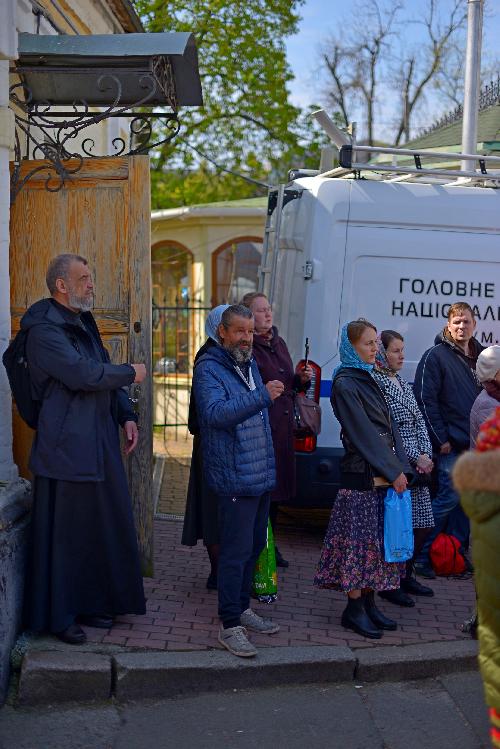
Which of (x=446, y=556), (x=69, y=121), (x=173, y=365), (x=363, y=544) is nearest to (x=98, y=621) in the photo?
(x=363, y=544)

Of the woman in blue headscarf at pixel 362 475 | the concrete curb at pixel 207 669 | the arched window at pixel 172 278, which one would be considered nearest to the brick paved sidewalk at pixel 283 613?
the concrete curb at pixel 207 669

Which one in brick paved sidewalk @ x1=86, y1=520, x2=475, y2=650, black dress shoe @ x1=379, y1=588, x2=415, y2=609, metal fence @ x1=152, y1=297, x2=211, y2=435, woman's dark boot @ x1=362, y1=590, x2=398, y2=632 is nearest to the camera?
brick paved sidewalk @ x1=86, y1=520, x2=475, y2=650

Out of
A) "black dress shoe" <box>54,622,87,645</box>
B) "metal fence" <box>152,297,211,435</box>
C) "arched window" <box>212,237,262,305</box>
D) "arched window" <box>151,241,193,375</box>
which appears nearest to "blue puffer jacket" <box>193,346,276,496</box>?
"black dress shoe" <box>54,622,87,645</box>

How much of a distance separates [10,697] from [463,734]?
210cm

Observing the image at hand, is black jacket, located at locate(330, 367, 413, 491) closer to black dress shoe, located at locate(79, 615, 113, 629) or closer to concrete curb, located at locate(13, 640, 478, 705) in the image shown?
concrete curb, located at locate(13, 640, 478, 705)

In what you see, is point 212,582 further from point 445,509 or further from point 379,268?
point 379,268

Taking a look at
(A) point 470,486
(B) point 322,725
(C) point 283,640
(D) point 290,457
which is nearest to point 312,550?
(D) point 290,457

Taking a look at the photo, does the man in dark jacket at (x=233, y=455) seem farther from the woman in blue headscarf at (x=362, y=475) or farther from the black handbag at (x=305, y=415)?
the black handbag at (x=305, y=415)

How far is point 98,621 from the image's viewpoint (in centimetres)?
502

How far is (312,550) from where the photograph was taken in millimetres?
7164

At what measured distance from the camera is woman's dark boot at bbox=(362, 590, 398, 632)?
5.27 metres

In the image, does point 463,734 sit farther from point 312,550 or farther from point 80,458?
point 312,550

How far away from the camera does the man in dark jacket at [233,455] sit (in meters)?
4.74

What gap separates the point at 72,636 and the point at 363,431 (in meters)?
1.83
